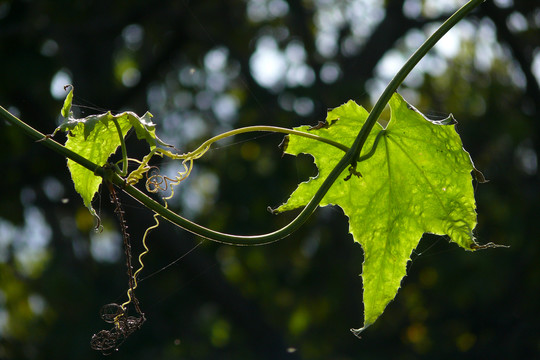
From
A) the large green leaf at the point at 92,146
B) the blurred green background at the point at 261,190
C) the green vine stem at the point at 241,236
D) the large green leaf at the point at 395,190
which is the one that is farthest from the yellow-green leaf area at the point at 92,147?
the blurred green background at the point at 261,190

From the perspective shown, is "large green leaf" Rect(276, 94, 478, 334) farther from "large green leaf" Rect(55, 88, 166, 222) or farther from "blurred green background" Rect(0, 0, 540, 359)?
"blurred green background" Rect(0, 0, 540, 359)

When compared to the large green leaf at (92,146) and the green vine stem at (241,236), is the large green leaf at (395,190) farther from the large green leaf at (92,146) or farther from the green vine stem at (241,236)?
the large green leaf at (92,146)

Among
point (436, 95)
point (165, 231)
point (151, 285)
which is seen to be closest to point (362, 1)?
point (436, 95)

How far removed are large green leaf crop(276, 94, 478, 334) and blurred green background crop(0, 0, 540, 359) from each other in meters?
2.84

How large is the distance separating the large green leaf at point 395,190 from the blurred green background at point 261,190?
2.84 metres

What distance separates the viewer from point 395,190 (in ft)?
2.69

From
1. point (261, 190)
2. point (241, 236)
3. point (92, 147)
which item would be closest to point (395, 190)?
point (241, 236)

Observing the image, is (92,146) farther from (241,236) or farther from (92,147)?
(241,236)

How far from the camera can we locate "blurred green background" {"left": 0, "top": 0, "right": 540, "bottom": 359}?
4.11m

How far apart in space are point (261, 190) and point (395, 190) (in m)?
3.62

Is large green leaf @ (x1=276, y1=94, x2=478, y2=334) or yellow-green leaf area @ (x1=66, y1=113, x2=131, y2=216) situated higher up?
yellow-green leaf area @ (x1=66, y1=113, x2=131, y2=216)

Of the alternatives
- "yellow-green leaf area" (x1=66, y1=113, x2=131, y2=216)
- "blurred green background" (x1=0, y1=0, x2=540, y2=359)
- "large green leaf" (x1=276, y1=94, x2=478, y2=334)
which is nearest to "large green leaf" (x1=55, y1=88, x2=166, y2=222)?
"yellow-green leaf area" (x1=66, y1=113, x2=131, y2=216)

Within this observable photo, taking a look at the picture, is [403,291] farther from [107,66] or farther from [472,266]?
[107,66]

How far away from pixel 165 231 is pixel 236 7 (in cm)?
214
